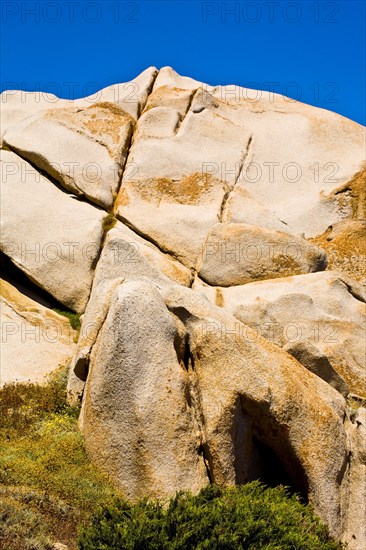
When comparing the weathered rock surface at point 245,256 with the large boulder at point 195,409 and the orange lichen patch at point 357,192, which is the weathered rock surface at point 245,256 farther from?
the large boulder at point 195,409

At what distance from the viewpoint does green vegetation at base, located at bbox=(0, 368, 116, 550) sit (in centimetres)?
1237

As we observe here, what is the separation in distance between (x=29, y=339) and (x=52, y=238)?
178 inches

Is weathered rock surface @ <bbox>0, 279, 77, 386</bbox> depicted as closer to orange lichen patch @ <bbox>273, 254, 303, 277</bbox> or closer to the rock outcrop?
Result: the rock outcrop

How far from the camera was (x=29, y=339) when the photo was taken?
23.7 metres

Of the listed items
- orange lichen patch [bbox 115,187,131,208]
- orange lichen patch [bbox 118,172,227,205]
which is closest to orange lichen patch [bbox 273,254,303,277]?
orange lichen patch [bbox 118,172,227,205]

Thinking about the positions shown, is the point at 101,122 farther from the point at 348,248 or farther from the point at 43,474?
the point at 43,474

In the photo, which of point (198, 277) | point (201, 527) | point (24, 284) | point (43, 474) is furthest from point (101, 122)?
point (201, 527)

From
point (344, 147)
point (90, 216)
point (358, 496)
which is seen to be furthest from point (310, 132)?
Answer: point (358, 496)

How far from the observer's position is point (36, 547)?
1172 centimetres

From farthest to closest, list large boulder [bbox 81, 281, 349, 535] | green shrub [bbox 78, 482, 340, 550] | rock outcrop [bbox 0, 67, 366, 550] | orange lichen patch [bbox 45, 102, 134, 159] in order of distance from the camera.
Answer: orange lichen patch [bbox 45, 102, 134, 159] < rock outcrop [bbox 0, 67, 366, 550] < large boulder [bbox 81, 281, 349, 535] < green shrub [bbox 78, 482, 340, 550]

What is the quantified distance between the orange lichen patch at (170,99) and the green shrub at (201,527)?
71.7 ft

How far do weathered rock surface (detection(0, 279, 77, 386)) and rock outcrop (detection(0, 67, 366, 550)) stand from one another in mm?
75

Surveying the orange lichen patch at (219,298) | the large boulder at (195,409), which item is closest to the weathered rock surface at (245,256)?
the orange lichen patch at (219,298)

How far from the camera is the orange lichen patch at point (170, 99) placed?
32688 millimetres
